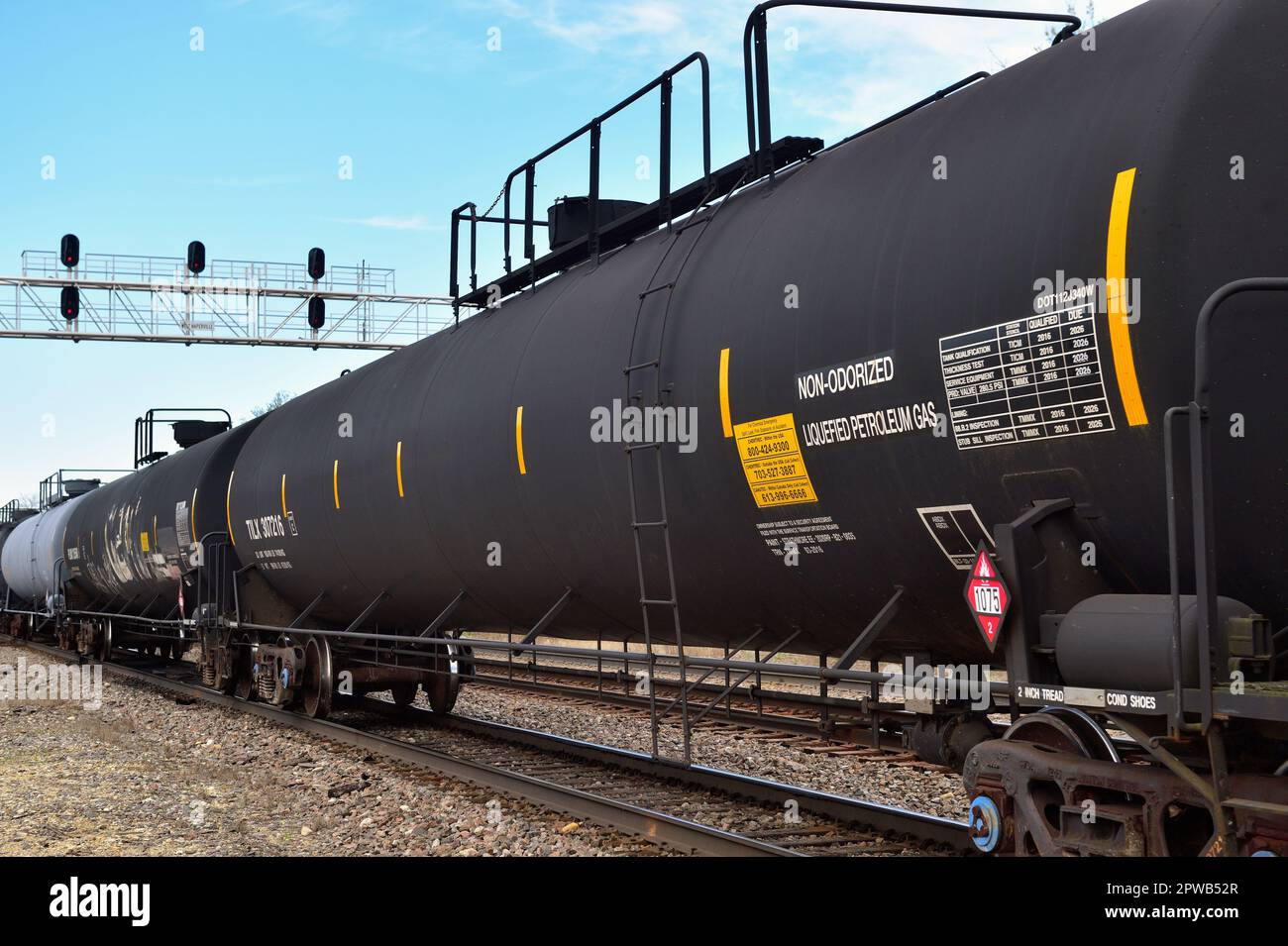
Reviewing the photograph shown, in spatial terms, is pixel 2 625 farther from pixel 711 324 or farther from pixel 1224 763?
pixel 1224 763

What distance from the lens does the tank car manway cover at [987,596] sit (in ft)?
15.5

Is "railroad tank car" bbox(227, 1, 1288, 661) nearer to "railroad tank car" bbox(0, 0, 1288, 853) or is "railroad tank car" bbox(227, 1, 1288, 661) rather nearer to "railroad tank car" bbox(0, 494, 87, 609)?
"railroad tank car" bbox(0, 0, 1288, 853)

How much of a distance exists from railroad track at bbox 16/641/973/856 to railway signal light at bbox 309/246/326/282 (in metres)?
Result: 19.9

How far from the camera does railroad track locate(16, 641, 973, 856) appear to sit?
6.84 m

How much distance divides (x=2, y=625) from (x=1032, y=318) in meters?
39.2

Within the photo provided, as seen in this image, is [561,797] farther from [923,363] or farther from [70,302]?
[70,302]

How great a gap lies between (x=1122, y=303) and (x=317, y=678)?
1115 cm

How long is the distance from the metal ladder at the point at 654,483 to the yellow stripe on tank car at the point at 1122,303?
299 centimetres

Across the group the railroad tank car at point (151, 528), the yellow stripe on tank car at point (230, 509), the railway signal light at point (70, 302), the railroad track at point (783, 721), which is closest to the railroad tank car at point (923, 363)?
the railroad track at point (783, 721)

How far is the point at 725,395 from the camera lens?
6.31 metres

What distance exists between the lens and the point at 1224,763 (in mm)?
3969

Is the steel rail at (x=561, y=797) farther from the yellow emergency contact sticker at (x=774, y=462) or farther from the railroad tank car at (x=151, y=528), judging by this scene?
the railroad tank car at (x=151, y=528)

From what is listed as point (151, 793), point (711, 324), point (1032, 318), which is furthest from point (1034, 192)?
point (151, 793)

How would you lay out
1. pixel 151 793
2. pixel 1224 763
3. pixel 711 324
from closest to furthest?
1. pixel 1224 763
2. pixel 711 324
3. pixel 151 793
